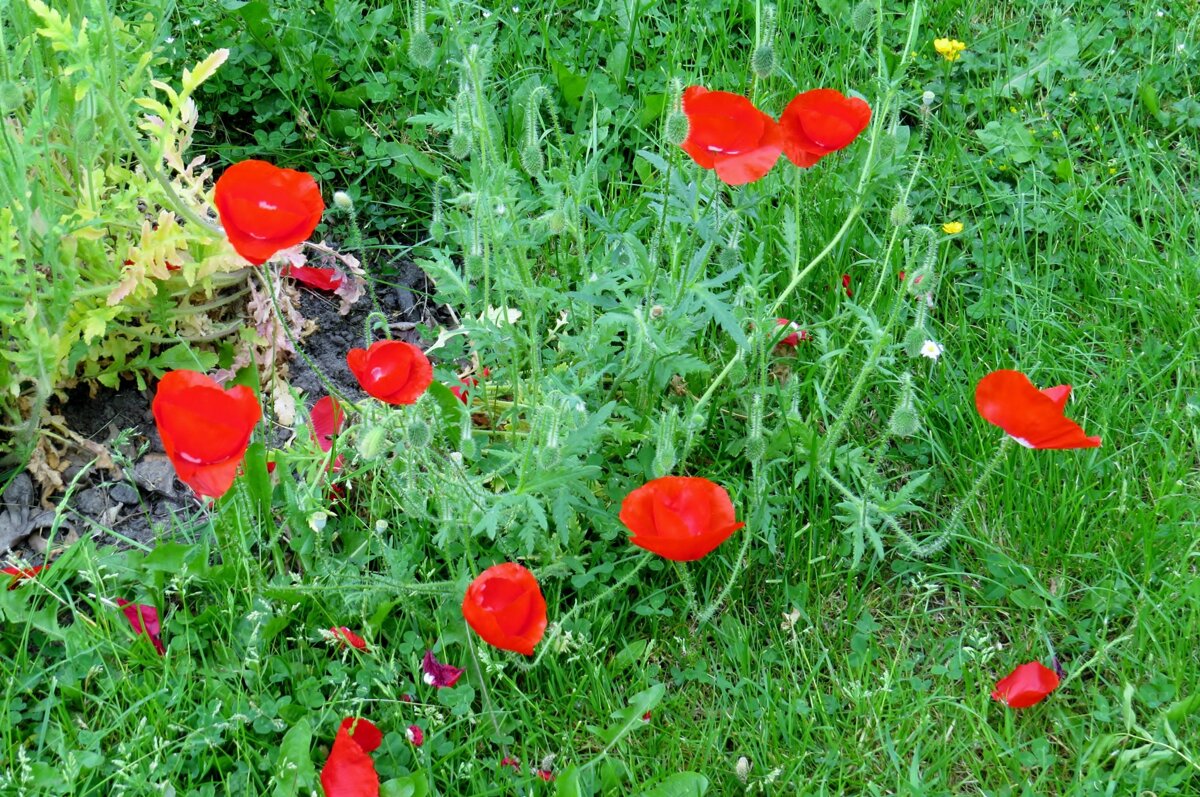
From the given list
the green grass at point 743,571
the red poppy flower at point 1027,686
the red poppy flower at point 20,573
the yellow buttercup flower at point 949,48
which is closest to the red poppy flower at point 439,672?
the green grass at point 743,571

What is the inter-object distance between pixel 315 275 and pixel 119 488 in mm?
626

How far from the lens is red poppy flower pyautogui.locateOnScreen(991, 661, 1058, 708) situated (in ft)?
6.56

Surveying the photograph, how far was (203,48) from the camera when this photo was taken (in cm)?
306

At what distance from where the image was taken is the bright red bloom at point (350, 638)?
2.07 metres

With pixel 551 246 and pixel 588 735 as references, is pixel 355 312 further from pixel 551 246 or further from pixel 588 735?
pixel 588 735

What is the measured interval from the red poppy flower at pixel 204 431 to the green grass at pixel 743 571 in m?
0.29

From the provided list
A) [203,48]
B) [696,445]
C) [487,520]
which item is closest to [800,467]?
[696,445]

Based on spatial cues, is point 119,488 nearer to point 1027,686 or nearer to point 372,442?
point 372,442

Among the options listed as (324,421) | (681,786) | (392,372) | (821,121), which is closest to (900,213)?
(821,121)

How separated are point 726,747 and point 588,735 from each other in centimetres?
23

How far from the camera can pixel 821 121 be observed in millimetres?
2037

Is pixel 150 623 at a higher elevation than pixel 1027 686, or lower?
lower

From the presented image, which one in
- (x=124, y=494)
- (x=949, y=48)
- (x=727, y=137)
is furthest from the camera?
(x=949, y=48)

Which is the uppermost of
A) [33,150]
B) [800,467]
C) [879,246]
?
[33,150]
